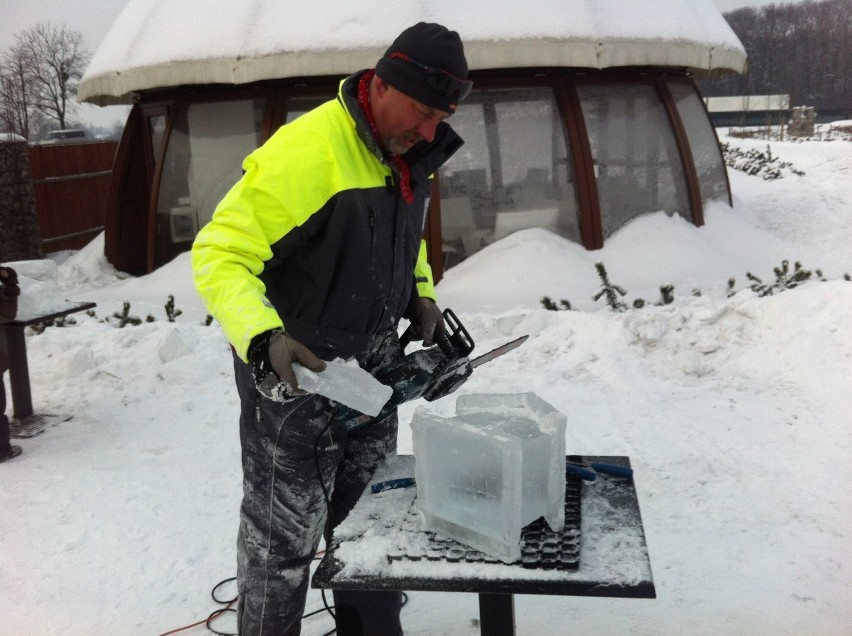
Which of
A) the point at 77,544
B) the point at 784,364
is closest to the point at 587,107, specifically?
the point at 784,364

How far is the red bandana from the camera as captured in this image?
8.15 ft

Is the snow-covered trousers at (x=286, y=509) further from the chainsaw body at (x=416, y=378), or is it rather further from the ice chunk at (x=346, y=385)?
the ice chunk at (x=346, y=385)

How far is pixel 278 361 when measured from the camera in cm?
A: 216

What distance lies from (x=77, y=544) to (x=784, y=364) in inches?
187

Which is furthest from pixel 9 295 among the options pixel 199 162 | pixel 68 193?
pixel 68 193

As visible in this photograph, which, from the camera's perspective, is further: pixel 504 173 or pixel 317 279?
pixel 504 173

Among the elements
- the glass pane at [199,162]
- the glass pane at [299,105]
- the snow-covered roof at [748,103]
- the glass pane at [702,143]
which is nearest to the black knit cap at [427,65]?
the glass pane at [299,105]

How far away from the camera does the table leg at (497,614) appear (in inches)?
92.5

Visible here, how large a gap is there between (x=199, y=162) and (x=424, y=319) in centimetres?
734

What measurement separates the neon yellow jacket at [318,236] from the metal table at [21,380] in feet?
11.8

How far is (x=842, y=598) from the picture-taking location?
3297mm

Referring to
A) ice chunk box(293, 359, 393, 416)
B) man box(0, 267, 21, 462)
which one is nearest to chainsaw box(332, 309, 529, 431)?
ice chunk box(293, 359, 393, 416)

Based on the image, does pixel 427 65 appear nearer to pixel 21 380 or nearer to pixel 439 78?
pixel 439 78

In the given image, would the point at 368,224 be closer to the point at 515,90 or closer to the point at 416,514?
the point at 416,514
